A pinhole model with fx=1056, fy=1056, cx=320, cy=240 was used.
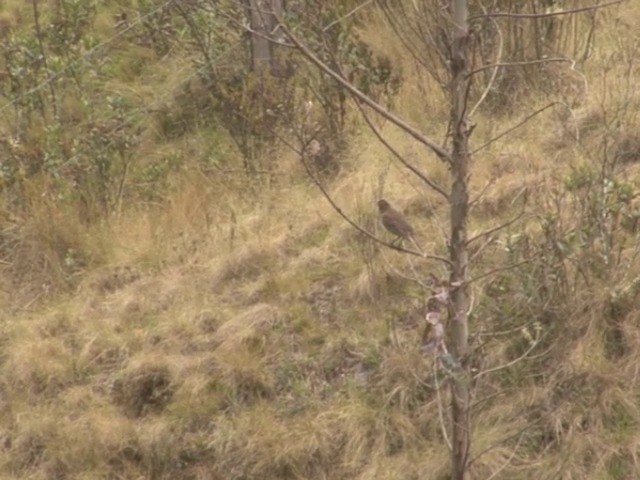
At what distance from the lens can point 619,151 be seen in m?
4.44

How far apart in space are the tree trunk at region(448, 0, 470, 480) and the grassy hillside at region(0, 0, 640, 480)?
0.10 meters

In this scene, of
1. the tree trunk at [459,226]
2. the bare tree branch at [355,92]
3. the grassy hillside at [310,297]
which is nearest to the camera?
the bare tree branch at [355,92]

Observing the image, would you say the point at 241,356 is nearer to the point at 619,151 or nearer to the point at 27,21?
the point at 619,151

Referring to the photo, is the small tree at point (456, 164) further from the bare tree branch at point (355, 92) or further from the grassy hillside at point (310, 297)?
the grassy hillside at point (310, 297)

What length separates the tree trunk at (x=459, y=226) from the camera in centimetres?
243

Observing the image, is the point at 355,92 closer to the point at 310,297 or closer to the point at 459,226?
the point at 459,226

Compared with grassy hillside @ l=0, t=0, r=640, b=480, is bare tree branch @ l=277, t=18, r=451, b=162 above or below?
above

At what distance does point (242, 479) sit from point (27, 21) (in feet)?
18.4

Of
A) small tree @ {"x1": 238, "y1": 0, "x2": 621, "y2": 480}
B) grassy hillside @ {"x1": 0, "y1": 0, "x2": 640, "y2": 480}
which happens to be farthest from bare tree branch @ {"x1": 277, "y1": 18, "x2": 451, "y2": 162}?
grassy hillside @ {"x1": 0, "y1": 0, "x2": 640, "y2": 480}

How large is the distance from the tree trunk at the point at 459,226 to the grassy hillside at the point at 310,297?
0.32ft

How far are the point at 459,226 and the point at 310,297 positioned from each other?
202 cm

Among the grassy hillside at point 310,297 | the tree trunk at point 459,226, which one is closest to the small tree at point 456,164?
the tree trunk at point 459,226

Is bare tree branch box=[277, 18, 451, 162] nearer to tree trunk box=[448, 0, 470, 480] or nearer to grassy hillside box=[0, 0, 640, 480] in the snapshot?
tree trunk box=[448, 0, 470, 480]

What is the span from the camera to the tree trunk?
2.43m
